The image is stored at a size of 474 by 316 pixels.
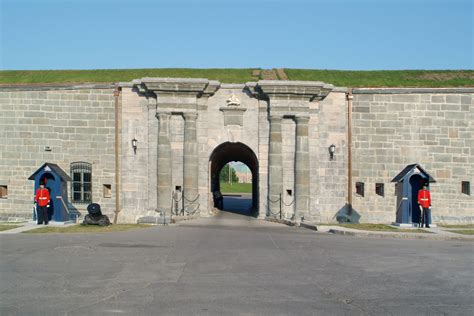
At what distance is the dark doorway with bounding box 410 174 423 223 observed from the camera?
21625 millimetres

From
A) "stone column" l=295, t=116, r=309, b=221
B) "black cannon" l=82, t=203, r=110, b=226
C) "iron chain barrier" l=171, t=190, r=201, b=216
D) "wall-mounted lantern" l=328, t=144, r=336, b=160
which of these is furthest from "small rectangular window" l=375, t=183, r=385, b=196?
"black cannon" l=82, t=203, r=110, b=226

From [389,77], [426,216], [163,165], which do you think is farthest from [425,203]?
[163,165]

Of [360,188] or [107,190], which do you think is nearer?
[107,190]

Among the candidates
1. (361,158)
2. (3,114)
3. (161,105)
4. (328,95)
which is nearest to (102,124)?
(161,105)

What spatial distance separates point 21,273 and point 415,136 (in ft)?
67.0

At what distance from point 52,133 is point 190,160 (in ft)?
21.9

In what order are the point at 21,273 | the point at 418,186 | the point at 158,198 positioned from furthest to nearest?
the point at 158,198 → the point at 418,186 → the point at 21,273

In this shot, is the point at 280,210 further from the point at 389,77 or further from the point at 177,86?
the point at 389,77

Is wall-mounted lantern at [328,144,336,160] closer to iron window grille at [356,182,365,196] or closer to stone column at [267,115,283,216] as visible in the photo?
iron window grille at [356,182,365,196]

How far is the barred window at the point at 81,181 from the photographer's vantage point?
25469 millimetres

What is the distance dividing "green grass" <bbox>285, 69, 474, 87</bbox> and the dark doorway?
6.97 metres

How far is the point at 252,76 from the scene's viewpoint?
28.8 metres

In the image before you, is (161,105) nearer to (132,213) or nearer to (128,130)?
(128,130)

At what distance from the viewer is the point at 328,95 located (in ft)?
84.5
